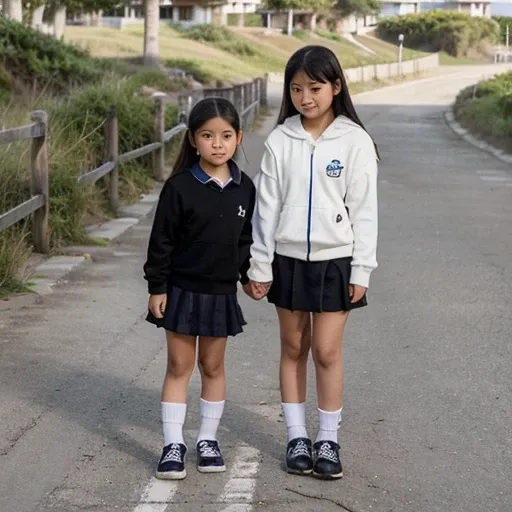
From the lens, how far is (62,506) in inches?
185

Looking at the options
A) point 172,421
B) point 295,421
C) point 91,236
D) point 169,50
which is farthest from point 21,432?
point 169,50

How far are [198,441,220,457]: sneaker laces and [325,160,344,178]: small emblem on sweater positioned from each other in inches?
48.0

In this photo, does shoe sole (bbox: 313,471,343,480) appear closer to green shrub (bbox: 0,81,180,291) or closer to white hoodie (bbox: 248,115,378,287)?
Result: white hoodie (bbox: 248,115,378,287)

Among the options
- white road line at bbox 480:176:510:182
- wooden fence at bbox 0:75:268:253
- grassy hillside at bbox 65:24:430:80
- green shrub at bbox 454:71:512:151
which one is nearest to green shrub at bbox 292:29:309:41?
grassy hillside at bbox 65:24:430:80

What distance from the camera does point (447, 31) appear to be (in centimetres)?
10912

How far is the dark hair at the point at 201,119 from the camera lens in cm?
491

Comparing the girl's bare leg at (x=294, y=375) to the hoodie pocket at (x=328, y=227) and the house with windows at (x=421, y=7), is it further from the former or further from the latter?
the house with windows at (x=421, y=7)

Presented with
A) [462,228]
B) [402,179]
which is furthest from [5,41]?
[462,228]

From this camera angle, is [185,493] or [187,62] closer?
[185,493]

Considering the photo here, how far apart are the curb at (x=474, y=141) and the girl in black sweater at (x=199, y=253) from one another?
2054 centimetres

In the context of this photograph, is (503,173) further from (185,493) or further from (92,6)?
(92,6)

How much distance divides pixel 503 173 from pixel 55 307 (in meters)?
14.6

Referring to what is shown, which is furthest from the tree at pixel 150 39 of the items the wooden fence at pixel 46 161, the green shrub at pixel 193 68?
the wooden fence at pixel 46 161

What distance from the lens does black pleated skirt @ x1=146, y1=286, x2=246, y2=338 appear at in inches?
194
